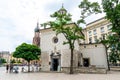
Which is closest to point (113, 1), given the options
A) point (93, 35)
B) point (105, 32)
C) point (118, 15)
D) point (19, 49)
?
point (118, 15)

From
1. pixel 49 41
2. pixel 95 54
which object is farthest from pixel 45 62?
pixel 95 54

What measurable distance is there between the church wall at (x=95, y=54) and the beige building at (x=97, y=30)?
11.9 metres

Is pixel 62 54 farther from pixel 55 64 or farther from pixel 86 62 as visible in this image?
pixel 86 62

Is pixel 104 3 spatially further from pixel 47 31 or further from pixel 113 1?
pixel 47 31

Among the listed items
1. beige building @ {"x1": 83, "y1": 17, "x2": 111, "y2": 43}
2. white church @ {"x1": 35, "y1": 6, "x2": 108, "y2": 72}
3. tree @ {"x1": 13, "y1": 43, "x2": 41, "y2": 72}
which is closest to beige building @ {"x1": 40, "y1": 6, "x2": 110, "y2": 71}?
white church @ {"x1": 35, "y1": 6, "x2": 108, "y2": 72}

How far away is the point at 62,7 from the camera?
1503 inches

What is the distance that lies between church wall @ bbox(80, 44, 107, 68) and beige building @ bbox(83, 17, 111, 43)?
11936 mm

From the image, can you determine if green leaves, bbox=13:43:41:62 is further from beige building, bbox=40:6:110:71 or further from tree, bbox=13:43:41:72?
beige building, bbox=40:6:110:71

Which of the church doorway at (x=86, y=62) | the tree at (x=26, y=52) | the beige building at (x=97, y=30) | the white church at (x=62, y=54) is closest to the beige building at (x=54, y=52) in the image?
the white church at (x=62, y=54)

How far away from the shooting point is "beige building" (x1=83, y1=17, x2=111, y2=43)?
4616cm

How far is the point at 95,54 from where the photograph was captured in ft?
109

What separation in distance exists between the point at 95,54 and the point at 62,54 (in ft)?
24.3

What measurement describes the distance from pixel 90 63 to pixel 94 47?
344 cm

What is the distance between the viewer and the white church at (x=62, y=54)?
1193 inches
